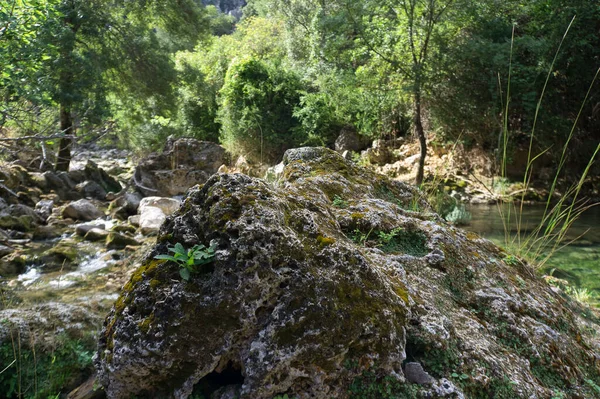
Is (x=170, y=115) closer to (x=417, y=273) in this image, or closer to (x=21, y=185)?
(x=21, y=185)

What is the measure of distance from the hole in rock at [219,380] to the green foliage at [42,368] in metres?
1.12

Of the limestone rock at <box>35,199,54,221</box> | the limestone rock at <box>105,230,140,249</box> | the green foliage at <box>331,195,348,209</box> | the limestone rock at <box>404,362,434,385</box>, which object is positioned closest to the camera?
the limestone rock at <box>404,362,434,385</box>

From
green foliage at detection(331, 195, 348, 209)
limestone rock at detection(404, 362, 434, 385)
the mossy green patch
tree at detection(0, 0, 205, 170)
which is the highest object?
tree at detection(0, 0, 205, 170)

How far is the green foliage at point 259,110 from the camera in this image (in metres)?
16.4

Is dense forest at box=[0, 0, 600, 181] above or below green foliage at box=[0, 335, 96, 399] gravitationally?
above

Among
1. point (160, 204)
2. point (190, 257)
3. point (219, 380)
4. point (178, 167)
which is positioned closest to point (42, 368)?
point (219, 380)

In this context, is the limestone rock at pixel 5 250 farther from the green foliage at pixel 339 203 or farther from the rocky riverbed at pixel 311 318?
the green foliage at pixel 339 203

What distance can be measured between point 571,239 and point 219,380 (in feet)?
26.7

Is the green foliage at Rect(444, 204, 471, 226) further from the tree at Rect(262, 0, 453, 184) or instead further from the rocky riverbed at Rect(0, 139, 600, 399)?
the rocky riverbed at Rect(0, 139, 600, 399)

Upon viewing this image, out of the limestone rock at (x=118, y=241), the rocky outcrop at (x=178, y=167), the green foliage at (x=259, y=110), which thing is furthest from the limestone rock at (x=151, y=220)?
the green foliage at (x=259, y=110)

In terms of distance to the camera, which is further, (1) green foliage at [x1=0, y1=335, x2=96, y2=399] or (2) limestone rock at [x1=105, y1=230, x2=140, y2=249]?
(2) limestone rock at [x1=105, y1=230, x2=140, y2=249]

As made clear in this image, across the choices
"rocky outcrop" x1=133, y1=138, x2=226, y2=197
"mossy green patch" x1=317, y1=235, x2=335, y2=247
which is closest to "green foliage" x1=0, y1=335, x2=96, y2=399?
"mossy green patch" x1=317, y1=235, x2=335, y2=247

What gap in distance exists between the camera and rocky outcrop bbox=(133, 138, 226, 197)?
1288cm

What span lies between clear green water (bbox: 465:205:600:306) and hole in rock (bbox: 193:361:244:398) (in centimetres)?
462
